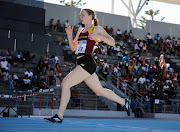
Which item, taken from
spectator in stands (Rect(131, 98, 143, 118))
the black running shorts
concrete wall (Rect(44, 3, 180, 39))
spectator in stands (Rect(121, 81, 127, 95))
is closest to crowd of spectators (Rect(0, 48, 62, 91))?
spectator in stands (Rect(121, 81, 127, 95))

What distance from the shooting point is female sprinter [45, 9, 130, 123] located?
5.32 metres

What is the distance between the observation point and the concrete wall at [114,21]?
24609mm

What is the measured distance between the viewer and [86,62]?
17.7 feet

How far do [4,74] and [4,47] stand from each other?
248cm

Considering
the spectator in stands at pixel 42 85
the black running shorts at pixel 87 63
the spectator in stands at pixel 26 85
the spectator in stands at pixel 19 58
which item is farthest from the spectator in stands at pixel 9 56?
the black running shorts at pixel 87 63

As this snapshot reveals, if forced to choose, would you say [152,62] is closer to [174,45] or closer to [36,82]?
[174,45]

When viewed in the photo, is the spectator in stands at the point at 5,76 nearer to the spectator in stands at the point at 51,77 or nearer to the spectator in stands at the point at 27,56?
the spectator in stands at the point at 27,56

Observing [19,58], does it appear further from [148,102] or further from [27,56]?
[148,102]

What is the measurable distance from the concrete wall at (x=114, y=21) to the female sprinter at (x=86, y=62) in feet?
59.6

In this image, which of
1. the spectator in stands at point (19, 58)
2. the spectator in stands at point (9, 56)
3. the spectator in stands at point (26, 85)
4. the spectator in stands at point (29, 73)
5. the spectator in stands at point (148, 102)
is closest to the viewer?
the spectator in stands at point (26, 85)

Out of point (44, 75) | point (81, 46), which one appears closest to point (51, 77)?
point (44, 75)

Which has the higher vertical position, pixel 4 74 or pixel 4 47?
pixel 4 47

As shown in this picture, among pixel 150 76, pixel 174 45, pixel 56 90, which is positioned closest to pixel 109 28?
pixel 174 45

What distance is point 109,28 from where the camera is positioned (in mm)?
26688
